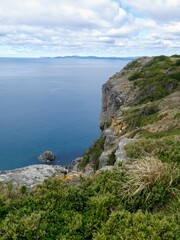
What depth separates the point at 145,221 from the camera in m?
7.57

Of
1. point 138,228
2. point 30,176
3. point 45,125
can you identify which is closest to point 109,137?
point 30,176

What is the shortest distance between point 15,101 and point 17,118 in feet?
110

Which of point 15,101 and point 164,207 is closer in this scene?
point 164,207

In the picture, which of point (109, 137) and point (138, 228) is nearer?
point (138, 228)

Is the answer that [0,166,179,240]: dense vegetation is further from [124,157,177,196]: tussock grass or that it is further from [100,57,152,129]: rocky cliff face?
[100,57,152,129]: rocky cliff face

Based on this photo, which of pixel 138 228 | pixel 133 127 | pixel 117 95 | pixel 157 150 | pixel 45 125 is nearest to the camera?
pixel 138 228

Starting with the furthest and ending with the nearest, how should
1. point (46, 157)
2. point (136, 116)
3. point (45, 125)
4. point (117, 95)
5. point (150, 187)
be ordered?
point (45, 125)
point (46, 157)
point (117, 95)
point (136, 116)
point (150, 187)

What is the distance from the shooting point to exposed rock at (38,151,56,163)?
69875 mm

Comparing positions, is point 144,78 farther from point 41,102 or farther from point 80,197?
point 41,102

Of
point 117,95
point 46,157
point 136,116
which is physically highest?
point 117,95

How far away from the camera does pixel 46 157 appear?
230 feet

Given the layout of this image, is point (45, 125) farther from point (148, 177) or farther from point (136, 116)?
point (148, 177)

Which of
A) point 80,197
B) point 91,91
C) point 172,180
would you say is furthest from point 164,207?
point 91,91

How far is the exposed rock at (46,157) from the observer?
69875 millimetres
